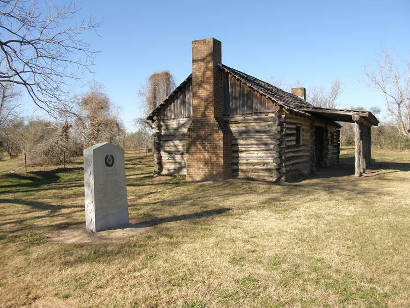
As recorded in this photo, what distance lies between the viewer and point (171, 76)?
158ft

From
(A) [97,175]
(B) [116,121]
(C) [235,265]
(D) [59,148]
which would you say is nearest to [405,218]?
(C) [235,265]

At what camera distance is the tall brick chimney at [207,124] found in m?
13.9

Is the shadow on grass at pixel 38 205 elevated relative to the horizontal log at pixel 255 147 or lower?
lower

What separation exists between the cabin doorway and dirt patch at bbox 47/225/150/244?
16.2 metres

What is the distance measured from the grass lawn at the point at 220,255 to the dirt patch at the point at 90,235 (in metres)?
0.06

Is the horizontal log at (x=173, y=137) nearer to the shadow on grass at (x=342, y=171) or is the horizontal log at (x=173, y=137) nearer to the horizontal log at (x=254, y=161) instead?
the horizontal log at (x=254, y=161)

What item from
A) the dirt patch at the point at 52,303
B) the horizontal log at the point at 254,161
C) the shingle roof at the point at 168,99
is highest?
the shingle roof at the point at 168,99

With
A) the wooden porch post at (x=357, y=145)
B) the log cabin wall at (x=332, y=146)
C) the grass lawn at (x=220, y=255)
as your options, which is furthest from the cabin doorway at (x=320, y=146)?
the grass lawn at (x=220, y=255)

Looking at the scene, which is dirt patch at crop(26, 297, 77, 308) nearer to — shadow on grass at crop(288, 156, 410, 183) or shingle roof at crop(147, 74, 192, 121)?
shadow on grass at crop(288, 156, 410, 183)

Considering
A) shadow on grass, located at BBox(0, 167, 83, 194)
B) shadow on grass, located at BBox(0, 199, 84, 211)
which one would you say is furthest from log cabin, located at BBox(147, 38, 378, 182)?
shadow on grass, located at BBox(0, 167, 83, 194)

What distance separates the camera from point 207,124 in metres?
14.1

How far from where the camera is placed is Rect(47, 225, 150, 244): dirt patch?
6315 millimetres

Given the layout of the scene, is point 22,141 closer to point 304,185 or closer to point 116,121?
point 116,121

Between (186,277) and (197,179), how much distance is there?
9.78 meters
